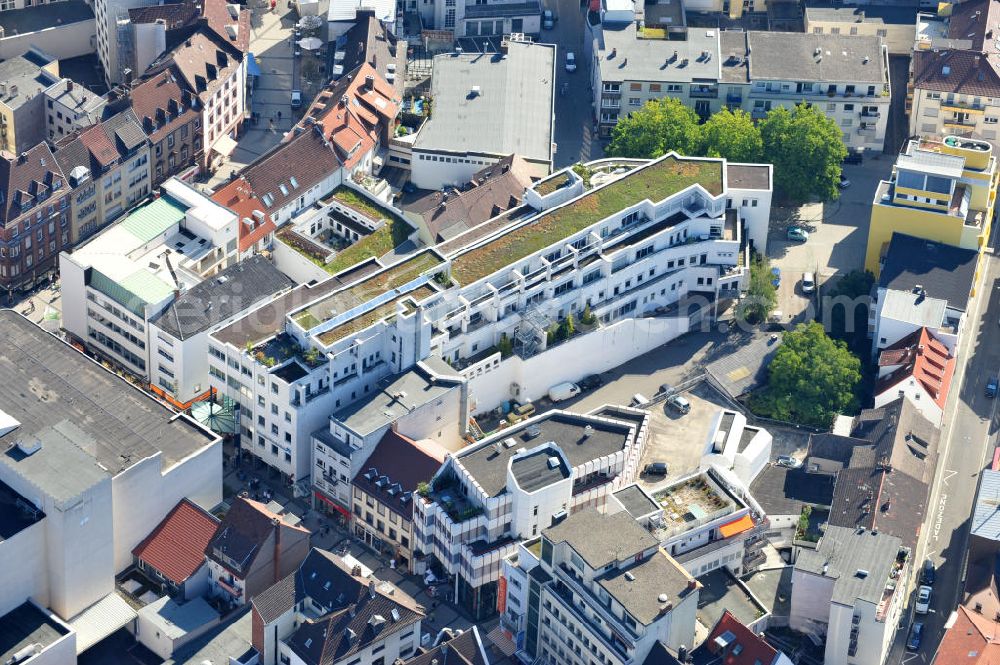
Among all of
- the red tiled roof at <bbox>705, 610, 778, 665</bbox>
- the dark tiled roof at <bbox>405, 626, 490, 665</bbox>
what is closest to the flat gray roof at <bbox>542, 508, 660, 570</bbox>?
the red tiled roof at <bbox>705, 610, 778, 665</bbox>

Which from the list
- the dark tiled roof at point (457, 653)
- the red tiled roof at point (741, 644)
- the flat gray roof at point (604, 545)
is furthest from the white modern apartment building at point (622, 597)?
the dark tiled roof at point (457, 653)

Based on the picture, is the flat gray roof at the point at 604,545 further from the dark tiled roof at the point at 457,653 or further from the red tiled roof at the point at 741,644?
the dark tiled roof at the point at 457,653

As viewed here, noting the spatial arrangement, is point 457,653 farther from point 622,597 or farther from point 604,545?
point 604,545

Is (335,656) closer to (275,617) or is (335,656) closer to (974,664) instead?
(275,617)

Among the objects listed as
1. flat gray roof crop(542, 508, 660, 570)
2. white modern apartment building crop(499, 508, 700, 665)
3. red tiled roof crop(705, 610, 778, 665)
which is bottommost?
red tiled roof crop(705, 610, 778, 665)

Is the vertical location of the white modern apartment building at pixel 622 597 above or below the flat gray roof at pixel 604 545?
below

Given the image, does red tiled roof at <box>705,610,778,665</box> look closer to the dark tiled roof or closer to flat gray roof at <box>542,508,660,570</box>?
flat gray roof at <box>542,508,660,570</box>

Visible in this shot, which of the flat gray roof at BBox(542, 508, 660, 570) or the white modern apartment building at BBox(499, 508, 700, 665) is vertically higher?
the flat gray roof at BBox(542, 508, 660, 570)

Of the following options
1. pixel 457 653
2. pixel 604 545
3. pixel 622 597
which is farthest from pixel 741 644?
pixel 457 653
